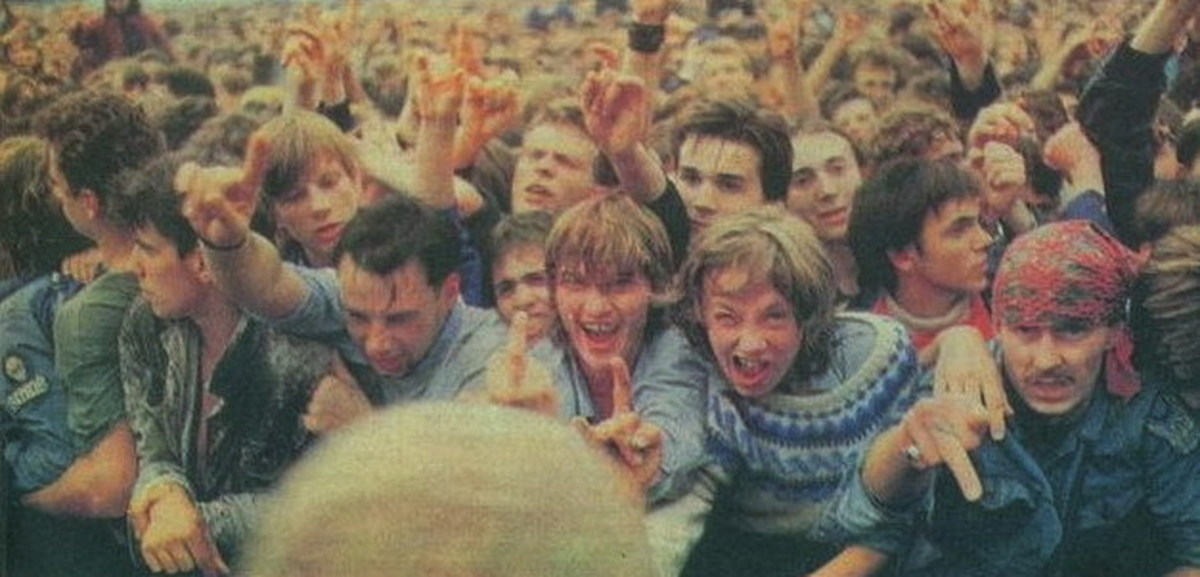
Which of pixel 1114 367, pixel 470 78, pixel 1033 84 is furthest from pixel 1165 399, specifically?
pixel 470 78

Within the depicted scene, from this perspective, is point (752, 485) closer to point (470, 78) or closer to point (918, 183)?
point (918, 183)

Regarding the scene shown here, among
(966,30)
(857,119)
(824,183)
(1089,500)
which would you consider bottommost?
(1089,500)

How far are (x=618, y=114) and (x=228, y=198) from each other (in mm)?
959

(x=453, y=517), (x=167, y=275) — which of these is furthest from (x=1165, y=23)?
(x=453, y=517)

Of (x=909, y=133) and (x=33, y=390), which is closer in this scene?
(x=909, y=133)

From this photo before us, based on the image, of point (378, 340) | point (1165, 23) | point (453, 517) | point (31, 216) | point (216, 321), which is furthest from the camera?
point (31, 216)

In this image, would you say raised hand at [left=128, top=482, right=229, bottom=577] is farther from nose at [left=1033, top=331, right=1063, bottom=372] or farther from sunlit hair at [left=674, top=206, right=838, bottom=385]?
nose at [left=1033, top=331, right=1063, bottom=372]

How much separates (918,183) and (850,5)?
0.44 meters

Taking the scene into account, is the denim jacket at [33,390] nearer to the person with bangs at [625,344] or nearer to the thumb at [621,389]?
the person with bangs at [625,344]

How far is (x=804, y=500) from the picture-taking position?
169 inches

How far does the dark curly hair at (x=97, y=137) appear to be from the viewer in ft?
15.1

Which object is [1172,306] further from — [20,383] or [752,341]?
[20,383]

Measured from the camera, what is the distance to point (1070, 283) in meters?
4.16

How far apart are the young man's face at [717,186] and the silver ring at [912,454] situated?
0.65 meters
